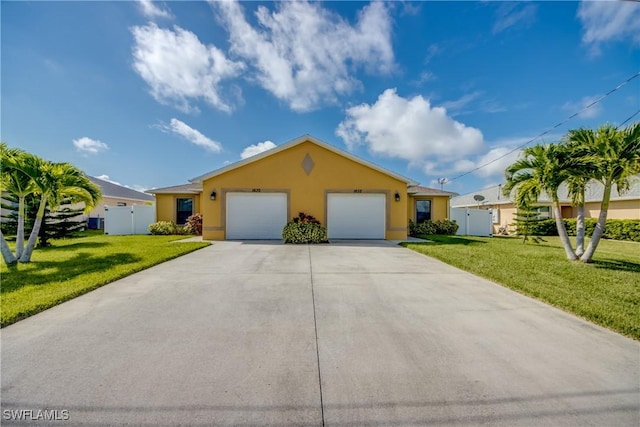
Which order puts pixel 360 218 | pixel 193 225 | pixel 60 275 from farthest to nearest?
pixel 193 225 < pixel 360 218 < pixel 60 275

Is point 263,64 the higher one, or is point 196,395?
point 263,64

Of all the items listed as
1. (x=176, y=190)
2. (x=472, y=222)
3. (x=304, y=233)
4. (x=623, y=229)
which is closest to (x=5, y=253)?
(x=304, y=233)

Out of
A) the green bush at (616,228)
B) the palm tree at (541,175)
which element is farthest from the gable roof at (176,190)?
the green bush at (616,228)

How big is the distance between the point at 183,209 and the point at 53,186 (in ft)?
32.6

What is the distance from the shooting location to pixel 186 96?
12797 mm

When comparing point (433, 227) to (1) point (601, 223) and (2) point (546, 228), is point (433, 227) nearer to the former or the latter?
(2) point (546, 228)

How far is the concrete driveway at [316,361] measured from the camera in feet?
6.50

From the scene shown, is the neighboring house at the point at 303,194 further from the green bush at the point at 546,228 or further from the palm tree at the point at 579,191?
the green bush at the point at 546,228

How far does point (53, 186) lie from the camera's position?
7238 mm

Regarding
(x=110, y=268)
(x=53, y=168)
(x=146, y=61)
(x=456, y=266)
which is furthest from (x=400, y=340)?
(x=146, y=61)

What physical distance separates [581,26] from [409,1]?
6928mm

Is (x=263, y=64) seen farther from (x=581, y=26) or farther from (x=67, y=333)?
(x=581, y=26)

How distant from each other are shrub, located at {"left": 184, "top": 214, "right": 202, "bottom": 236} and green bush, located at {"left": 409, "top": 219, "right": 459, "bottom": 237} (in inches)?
537

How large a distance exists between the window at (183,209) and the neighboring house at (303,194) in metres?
4.92
